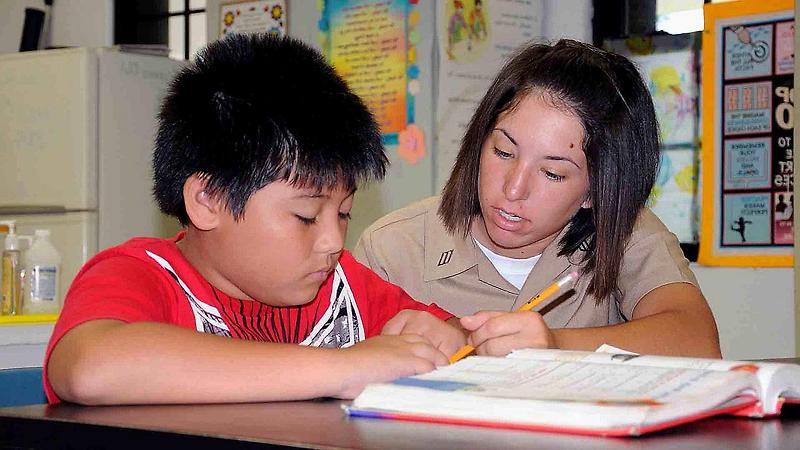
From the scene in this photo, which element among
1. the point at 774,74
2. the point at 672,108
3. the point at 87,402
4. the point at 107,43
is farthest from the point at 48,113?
the point at 87,402

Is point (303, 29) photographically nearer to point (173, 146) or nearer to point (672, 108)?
point (672, 108)

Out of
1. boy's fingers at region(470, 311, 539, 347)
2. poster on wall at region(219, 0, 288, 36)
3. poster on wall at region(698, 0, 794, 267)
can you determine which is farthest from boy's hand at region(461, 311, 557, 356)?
poster on wall at region(219, 0, 288, 36)

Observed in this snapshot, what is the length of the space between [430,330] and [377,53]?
2369mm

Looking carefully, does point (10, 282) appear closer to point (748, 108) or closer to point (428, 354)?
point (748, 108)

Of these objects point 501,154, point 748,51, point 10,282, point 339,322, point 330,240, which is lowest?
point 10,282

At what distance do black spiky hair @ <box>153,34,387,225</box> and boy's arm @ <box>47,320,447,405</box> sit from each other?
0.27m

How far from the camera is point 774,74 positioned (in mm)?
2777

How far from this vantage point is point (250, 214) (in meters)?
1.15

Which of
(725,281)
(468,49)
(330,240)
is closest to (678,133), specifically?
(725,281)

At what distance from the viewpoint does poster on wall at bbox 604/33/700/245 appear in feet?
Answer: 9.51

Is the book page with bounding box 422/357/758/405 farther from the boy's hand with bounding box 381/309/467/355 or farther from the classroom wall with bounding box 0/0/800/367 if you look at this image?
the classroom wall with bounding box 0/0/800/367

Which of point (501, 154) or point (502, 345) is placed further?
point (501, 154)

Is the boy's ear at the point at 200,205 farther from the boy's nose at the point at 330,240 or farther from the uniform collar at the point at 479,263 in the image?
the uniform collar at the point at 479,263

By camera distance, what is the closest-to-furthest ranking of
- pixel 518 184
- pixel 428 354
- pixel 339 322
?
pixel 428 354 < pixel 339 322 < pixel 518 184
